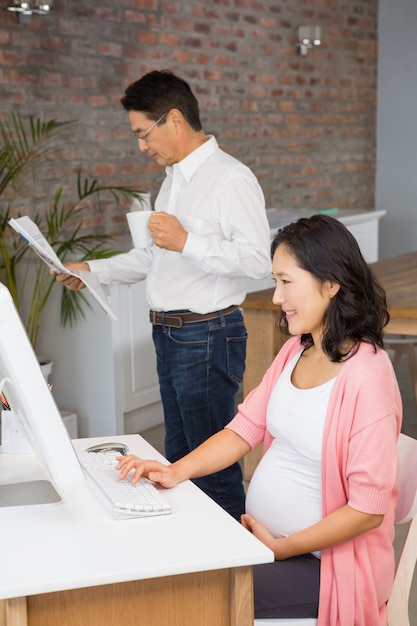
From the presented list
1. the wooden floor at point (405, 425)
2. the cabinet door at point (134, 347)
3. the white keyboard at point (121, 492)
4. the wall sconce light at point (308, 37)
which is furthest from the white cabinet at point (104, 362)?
the wall sconce light at point (308, 37)

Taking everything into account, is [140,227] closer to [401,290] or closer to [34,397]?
[34,397]

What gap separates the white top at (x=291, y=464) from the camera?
1889mm

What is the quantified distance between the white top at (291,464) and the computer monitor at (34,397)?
0.54 meters

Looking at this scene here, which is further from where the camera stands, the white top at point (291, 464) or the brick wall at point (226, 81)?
the brick wall at point (226, 81)

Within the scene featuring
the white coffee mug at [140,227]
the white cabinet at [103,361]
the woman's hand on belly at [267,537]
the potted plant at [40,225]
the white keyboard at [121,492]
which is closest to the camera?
the white keyboard at [121,492]

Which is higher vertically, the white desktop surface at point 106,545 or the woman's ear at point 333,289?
the woman's ear at point 333,289

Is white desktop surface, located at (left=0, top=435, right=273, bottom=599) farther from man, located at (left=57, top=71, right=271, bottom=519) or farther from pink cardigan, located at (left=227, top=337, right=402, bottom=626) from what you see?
man, located at (left=57, top=71, right=271, bottom=519)

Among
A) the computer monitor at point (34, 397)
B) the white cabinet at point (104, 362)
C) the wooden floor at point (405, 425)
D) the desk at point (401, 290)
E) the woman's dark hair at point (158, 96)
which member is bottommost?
the wooden floor at point (405, 425)

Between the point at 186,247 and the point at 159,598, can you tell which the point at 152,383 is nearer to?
the point at 186,247

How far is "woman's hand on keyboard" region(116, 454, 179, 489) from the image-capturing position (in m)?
1.88

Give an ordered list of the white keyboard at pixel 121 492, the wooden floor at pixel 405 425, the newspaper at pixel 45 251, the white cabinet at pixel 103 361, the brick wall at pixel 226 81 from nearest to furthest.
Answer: the white keyboard at pixel 121 492
the newspaper at pixel 45 251
the white cabinet at pixel 103 361
the wooden floor at pixel 405 425
the brick wall at pixel 226 81

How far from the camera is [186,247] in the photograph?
2.69 m

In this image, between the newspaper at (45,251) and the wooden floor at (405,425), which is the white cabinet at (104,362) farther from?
the newspaper at (45,251)

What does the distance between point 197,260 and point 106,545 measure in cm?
126
